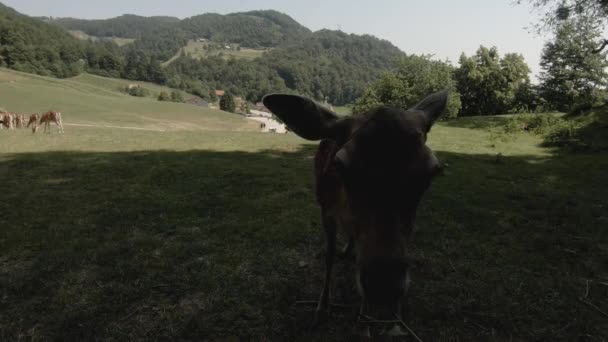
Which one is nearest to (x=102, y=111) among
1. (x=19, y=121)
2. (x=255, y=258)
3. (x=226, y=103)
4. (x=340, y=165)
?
(x=19, y=121)

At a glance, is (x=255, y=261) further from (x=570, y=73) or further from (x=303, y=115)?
(x=570, y=73)

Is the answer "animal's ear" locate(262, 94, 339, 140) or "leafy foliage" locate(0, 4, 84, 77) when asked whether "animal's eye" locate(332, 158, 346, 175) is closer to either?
"animal's ear" locate(262, 94, 339, 140)

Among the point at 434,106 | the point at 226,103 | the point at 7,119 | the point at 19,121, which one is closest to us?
the point at 434,106

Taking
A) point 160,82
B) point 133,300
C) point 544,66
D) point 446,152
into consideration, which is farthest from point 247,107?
point 133,300

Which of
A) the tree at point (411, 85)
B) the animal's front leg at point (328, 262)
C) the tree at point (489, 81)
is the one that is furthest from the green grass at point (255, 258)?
the tree at point (489, 81)

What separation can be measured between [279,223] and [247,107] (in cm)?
15799

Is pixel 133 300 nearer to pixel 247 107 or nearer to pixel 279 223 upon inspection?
pixel 279 223

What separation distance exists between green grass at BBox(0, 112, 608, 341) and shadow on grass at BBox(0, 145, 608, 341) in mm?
24

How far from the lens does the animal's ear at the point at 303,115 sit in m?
3.17

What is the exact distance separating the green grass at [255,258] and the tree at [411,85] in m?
36.5

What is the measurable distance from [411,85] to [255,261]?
161ft

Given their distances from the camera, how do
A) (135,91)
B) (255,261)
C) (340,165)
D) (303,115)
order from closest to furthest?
(340,165) → (303,115) → (255,261) → (135,91)

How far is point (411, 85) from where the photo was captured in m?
49.3

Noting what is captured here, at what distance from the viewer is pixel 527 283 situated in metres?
4.90
